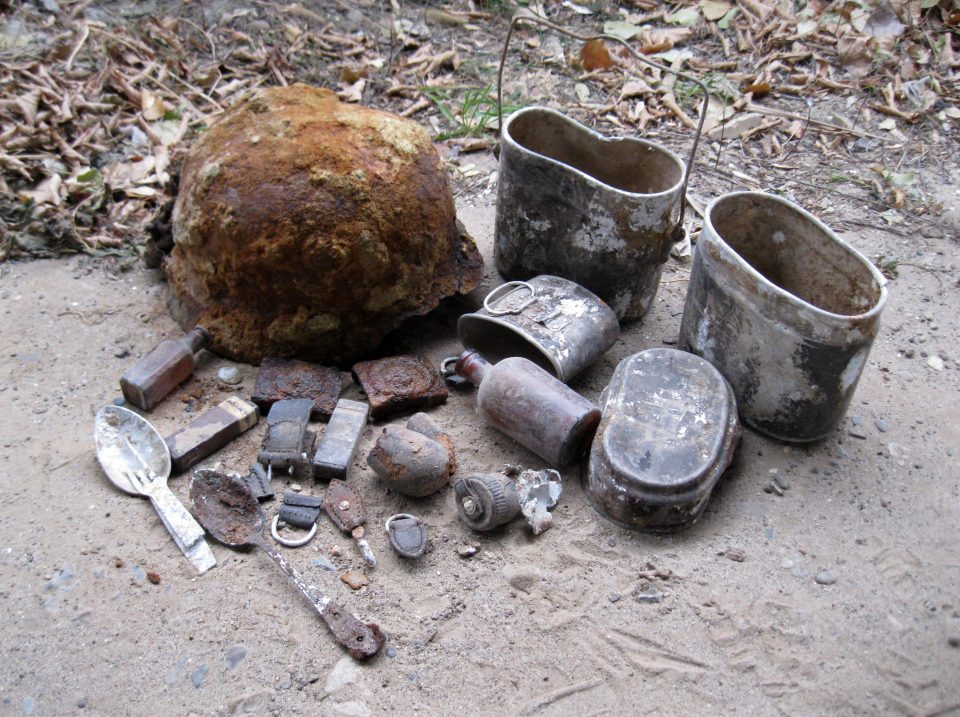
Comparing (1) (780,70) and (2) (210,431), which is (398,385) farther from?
(1) (780,70)

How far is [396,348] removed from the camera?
368 cm

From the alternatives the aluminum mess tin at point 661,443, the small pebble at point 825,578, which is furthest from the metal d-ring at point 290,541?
the small pebble at point 825,578

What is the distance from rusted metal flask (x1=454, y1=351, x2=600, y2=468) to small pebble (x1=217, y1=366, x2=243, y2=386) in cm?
103

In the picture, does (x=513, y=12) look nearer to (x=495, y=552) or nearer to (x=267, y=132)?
(x=267, y=132)

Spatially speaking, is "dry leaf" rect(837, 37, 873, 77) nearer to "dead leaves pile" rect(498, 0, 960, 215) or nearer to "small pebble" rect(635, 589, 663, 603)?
"dead leaves pile" rect(498, 0, 960, 215)

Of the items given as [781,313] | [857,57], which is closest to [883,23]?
[857,57]

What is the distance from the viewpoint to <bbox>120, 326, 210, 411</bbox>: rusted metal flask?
10.6 feet

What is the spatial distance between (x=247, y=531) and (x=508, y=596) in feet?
2.95

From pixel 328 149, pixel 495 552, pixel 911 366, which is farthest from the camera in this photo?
pixel 911 366

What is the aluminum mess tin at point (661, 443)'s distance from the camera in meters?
2.81

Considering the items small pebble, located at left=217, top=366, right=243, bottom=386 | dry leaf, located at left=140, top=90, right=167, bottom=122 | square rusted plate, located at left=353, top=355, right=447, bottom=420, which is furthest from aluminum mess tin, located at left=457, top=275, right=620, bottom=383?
dry leaf, located at left=140, top=90, right=167, bottom=122

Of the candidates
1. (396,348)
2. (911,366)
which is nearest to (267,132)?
(396,348)

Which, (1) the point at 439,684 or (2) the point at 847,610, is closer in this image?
(1) the point at 439,684

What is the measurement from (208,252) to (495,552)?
1.70 metres
